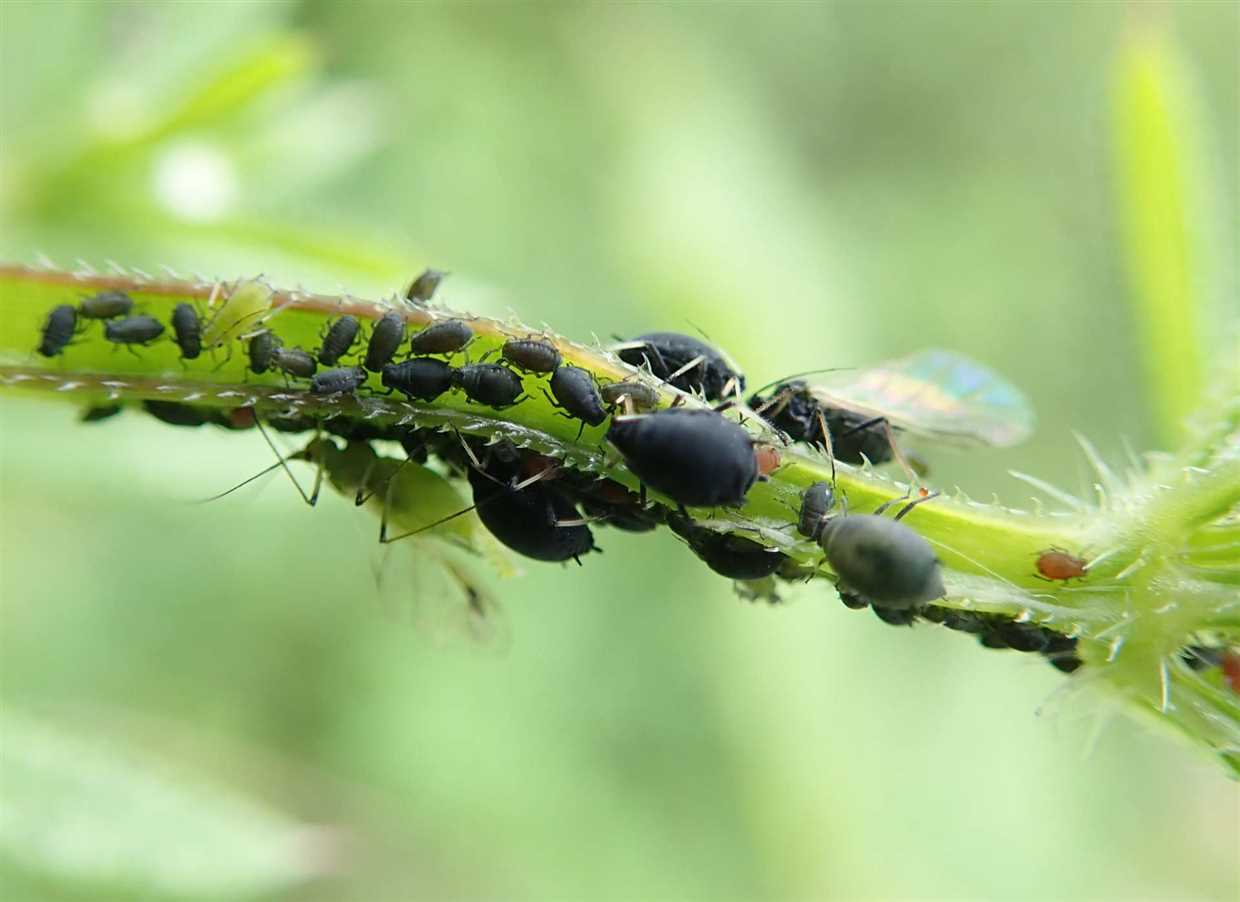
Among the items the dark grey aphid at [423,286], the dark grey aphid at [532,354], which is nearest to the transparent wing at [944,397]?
the dark grey aphid at [532,354]

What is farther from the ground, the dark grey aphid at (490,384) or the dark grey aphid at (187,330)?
the dark grey aphid at (187,330)

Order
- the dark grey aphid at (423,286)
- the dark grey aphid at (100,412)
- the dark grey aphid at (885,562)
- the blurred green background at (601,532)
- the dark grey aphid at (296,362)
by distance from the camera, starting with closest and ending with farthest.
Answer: the dark grey aphid at (885,562) < the dark grey aphid at (296,362) < the dark grey aphid at (100,412) < the dark grey aphid at (423,286) < the blurred green background at (601,532)

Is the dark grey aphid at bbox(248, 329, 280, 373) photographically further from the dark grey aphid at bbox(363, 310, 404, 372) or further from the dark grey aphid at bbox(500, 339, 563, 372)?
the dark grey aphid at bbox(500, 339, 563, 372)

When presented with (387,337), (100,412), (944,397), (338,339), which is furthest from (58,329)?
(944,397)

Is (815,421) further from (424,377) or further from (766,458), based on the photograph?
(424,377)

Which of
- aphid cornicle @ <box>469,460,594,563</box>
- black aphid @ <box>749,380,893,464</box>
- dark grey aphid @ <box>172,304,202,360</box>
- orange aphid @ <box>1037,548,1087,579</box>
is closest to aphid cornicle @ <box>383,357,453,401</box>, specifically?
aphid cornicle @ <box>469,460,594,563</box>

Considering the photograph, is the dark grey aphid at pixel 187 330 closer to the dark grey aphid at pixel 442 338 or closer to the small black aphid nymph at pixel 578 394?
the dark grey aphid at pixel 442 338

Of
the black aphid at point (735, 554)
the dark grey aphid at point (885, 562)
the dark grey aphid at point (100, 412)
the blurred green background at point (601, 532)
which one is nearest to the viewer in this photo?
the dark grey aphid at point (885, 562)
